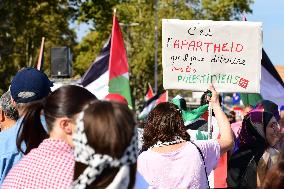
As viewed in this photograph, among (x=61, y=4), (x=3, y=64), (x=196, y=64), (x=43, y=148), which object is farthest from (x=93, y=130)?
(x=3, y=64)

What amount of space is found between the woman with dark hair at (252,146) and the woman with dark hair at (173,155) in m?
0.56

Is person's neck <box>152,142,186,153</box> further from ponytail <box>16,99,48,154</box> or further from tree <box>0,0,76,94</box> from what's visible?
tree <box>0,0,76,94</box>

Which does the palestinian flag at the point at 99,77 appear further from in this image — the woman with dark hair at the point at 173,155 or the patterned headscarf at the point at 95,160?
the patterned headscarf at the point at 95,160

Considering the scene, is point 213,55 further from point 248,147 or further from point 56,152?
point 56,152

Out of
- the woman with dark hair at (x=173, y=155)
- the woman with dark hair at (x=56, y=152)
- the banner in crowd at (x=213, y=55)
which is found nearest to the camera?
the woman with dark hair at (x=56, y=152)

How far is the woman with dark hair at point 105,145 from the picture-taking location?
8.42 ft

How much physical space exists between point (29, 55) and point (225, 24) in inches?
1399

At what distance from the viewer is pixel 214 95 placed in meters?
5.18

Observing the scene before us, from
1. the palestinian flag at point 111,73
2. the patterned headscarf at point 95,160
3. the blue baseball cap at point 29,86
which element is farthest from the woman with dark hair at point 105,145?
the palestinian flag at point 111,73

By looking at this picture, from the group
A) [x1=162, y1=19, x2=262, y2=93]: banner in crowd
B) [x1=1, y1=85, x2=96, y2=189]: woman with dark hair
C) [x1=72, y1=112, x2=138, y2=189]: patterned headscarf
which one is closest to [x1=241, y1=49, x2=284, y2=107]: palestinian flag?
[x1=162, y1=19, x2=262, y2=93]: banner in crowd

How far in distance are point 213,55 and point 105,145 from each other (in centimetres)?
362

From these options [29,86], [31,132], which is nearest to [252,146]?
[29,86]

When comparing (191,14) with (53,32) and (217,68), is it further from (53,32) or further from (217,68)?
(217,68)

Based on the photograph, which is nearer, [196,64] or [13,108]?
[13,108]
